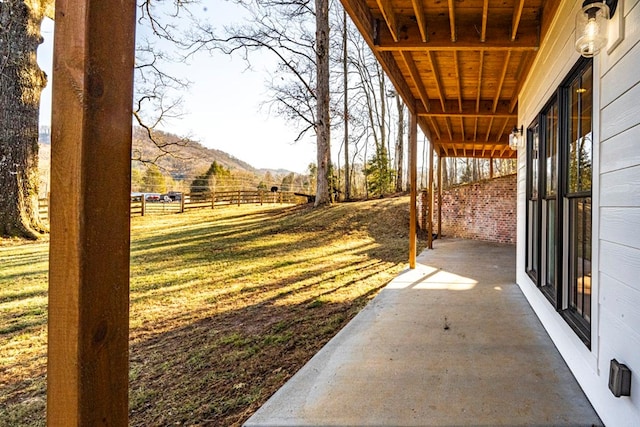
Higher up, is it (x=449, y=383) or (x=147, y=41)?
(x=147, y=41)

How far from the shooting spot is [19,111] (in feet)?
29.0

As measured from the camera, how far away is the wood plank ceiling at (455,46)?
3330 millimetres

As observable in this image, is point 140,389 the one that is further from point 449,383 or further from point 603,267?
point 603,267

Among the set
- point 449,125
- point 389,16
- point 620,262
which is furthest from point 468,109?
point 620,262

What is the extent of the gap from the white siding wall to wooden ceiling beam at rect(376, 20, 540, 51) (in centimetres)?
173

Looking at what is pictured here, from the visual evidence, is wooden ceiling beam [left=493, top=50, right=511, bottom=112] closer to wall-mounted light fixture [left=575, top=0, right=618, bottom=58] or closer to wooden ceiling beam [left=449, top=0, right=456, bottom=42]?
wooden ceiling beam [left=449, top=0, right=456, bottom=42]

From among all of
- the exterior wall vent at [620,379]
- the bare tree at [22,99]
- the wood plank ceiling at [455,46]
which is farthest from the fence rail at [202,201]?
the exterior wall vent at [620,379]

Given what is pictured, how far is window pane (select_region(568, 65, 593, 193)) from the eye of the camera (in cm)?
236

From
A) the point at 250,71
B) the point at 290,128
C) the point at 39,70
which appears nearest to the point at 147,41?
the point at 39,70

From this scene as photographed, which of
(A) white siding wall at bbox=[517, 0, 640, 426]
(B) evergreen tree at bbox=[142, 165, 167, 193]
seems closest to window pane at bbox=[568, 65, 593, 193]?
(A) white siding wall at bbox=[517, 0, 640, 426]

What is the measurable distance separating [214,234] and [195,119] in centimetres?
415

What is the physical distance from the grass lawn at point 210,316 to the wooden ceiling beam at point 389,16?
2.99m

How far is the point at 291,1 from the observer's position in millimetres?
13781

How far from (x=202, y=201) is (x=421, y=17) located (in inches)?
690
